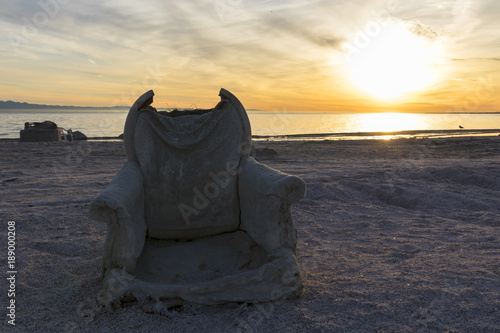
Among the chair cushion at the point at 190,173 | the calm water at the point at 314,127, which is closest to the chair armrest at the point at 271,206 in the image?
the chair cushion at the point at 190,173

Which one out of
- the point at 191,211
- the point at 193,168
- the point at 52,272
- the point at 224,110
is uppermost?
the point at 224,110

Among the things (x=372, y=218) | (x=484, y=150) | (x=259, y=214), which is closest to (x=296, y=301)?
(x=259, y=214)

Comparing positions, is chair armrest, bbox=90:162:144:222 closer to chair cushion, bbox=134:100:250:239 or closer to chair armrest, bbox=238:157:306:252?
chair cushion, bbox=134:100:250:239

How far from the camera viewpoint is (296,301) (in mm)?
2555

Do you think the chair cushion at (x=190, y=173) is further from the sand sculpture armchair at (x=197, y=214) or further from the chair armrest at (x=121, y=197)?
the chair armrest at (x=121, y=197)

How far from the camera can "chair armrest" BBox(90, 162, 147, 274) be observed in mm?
2361

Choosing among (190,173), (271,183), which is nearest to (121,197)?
(190,173)

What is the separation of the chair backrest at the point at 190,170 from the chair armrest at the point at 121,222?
27cm

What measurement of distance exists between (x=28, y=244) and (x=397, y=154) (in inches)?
470

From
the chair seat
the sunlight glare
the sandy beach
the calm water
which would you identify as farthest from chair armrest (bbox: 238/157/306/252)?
the sunlight glare

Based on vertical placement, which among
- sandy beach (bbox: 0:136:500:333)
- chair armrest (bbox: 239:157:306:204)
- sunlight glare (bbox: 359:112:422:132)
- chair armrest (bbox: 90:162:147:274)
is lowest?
sandy beach (bbox: 0:136:500:333)

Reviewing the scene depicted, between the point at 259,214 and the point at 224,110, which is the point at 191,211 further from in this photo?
the point at 224,110

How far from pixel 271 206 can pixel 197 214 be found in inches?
28.7

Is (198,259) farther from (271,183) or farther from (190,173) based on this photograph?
(271,183)
